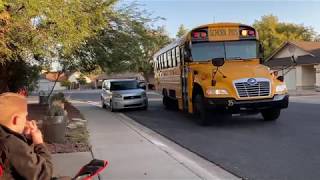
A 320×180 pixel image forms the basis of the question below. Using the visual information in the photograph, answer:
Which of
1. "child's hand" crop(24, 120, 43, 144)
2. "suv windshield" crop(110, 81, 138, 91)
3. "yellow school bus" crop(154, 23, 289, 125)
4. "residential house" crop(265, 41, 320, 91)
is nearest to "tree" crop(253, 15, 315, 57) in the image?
"residential house" crop(265, 41, 320, 91)

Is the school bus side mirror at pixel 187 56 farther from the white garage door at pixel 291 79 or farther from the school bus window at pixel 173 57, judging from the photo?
the white garage door at pixel 291 79

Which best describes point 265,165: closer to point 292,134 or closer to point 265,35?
point 292,134

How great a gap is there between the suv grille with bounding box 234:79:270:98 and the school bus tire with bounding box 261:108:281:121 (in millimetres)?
1183

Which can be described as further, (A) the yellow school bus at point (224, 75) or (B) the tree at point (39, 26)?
(A) the yellow school bus at point (224, 75)

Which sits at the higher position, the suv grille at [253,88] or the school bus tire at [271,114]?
the suv grille at [253,88]

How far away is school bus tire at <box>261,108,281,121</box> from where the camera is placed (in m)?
15.5

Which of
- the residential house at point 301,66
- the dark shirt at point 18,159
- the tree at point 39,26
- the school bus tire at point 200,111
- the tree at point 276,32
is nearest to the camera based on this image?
the dark shirt at point 18,159

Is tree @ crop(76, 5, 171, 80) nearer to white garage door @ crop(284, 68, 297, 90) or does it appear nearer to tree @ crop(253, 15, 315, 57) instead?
white garage door @ crop(284, 68, 297, 90)

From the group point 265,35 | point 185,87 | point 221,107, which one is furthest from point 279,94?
point 265,35

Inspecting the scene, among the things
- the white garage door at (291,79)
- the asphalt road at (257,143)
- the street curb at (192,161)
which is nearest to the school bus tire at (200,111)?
the asphalt road at (257,143)

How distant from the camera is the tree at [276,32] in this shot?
76.3m

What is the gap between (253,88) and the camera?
47.1ft

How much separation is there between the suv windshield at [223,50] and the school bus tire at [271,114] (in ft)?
5.97

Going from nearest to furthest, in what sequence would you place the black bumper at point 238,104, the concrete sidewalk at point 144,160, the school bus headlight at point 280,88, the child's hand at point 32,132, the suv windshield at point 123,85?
1. the child's hand at point 32,132
2. the concrete sidewalk at point 144,160
3. the black bumper at point 238,104
4. the school bus headlight at point 280,88
5. the suv windshield at point 123,85
